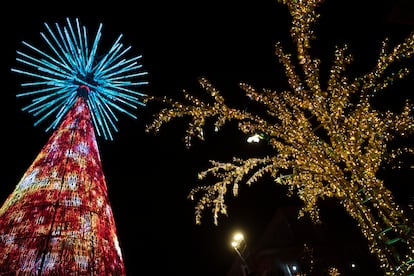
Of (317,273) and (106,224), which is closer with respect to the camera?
(106,224)

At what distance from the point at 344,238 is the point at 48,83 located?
23.1 metres

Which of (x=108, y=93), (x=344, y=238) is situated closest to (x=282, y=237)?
(x=344, y=238)

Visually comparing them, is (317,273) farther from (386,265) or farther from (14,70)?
(14,70)

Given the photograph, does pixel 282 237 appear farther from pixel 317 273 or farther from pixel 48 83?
pixel 48 83

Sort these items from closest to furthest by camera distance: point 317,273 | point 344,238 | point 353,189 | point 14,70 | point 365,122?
point 353,189
point 365,122
point 14,70
point 317,273
point 344,238

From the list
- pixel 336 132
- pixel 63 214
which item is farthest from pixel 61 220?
pixel 336 132

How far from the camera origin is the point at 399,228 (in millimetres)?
5070

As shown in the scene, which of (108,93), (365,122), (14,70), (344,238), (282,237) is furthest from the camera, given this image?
(282,237)

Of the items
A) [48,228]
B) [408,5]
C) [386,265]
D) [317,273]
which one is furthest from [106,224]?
[317,273]

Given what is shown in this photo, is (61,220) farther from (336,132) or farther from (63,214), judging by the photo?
(336,132)

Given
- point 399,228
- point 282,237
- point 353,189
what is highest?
point 282,237

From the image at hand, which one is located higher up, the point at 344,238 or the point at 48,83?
the point at 48,83

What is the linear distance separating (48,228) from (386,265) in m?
5.94

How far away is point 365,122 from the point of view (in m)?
6.05
